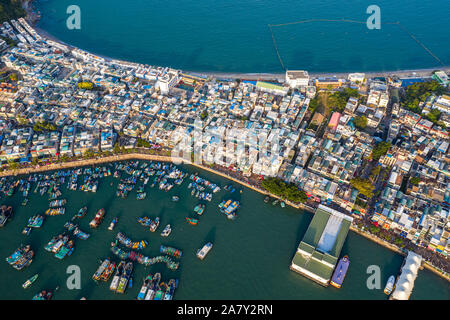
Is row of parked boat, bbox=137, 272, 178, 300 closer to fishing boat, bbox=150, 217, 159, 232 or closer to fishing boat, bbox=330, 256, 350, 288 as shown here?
fishing boat, bbox=150, 217, 159, 232

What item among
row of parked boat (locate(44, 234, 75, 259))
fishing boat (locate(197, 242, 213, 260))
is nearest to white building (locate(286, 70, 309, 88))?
fishing boat (locate(197, 242, 213, 260))

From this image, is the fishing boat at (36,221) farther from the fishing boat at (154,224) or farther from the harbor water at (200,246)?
the fishing boat at (154,224)

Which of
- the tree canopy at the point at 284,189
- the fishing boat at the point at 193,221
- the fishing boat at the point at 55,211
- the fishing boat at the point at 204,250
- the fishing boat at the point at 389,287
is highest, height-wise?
the tree canopy at the point at 284,189

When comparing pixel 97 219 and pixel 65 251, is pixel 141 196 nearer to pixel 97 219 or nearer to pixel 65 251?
pixel 97 219

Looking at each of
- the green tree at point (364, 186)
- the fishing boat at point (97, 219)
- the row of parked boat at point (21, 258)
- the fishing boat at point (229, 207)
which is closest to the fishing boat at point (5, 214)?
the row of parked boat at point (21, 258)

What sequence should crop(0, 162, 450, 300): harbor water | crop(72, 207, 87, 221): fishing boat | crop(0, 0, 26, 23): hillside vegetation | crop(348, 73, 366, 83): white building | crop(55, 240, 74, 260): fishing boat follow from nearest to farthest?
crop(0, 162, 450, 300): harbor water, crop(55, 240, 74, 260): fishing boat, crop(72, 207, 87, 221): fishing boat, crop(348, 73, 366, 83): white building, crop(0, 0, 26, 23): hillside vegetation

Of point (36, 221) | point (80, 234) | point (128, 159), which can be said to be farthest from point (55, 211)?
point (128, 159)

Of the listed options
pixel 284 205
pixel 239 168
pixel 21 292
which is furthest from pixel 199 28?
pixel 21 292

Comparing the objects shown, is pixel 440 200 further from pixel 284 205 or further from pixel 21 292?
pixel 21 292
